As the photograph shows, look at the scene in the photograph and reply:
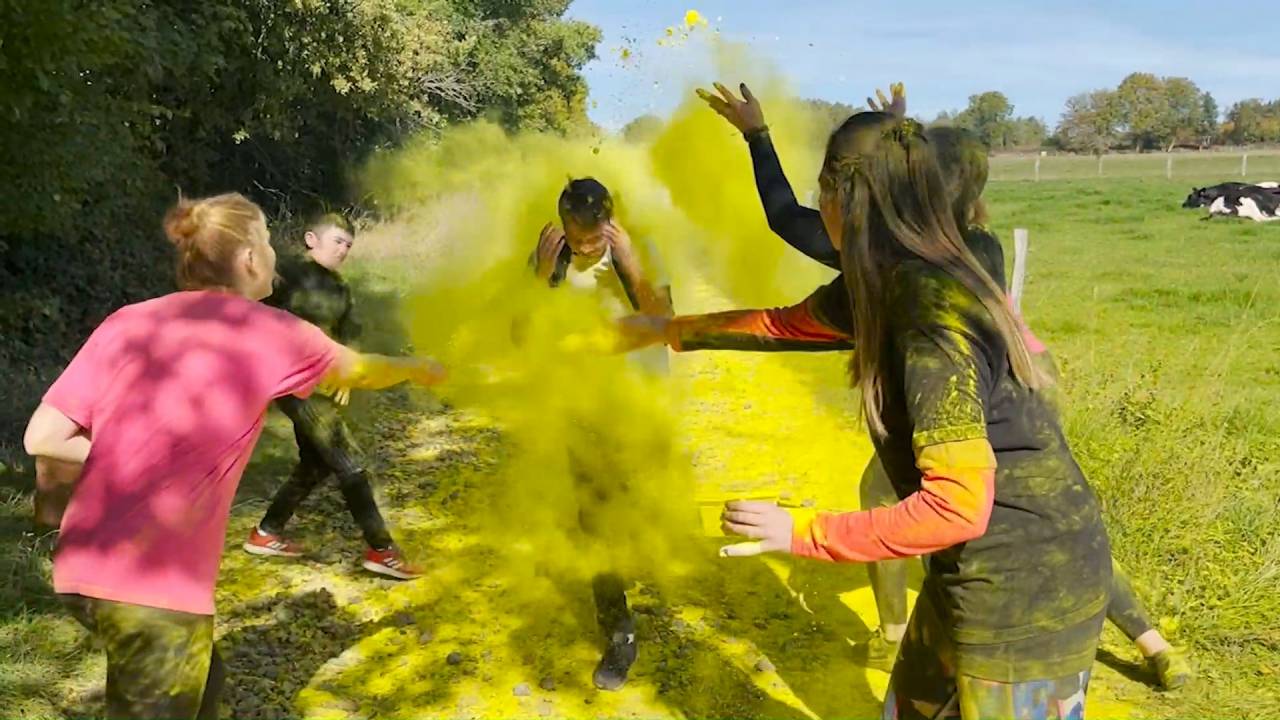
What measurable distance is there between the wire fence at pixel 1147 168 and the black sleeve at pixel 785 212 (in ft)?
111

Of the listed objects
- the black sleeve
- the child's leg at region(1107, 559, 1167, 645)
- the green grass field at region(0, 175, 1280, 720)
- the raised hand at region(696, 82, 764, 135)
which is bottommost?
the green grass field at region(0, 175, 1280, 720)

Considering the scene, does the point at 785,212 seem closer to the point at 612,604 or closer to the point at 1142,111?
the point at 612,604

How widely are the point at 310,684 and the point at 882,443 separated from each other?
274cm

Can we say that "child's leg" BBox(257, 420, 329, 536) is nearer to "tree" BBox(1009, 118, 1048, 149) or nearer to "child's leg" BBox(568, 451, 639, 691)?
"child's leg" BBox(568, 451, 639, 691)

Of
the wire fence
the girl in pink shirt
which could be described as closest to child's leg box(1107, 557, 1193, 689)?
the girl in pink shirt

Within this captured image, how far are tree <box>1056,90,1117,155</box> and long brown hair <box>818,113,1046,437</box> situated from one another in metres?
68.7

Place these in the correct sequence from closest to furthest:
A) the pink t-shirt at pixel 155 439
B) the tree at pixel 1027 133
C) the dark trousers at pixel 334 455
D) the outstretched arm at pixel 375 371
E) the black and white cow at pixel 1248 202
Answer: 1. the pink t-shirt at pixel 155 439
2. the outstretched arm at pixel 375 371
3. the dark trousers at pixel 334 455
4. the black and white cow at pixel 1248 202
5. the tree at pixel 1027 133

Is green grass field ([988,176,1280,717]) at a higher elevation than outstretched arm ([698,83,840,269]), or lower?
lower

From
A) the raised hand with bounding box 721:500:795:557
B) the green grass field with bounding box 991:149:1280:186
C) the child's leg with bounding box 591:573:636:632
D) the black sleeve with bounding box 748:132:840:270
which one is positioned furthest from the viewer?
the green grass field with bounding box 991:149:1280:186

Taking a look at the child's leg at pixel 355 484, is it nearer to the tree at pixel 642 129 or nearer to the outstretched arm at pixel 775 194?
the tree at pixel 642 129

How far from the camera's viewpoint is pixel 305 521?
552 centimetres

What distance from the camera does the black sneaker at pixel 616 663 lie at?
3.78 m

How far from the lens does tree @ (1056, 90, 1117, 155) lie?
214 feet

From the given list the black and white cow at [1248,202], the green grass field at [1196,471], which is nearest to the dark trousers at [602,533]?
the green grass field at [1196,471]
